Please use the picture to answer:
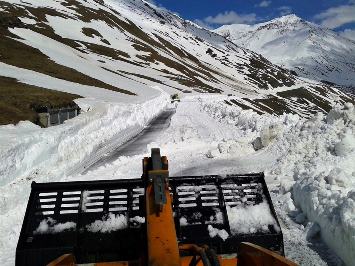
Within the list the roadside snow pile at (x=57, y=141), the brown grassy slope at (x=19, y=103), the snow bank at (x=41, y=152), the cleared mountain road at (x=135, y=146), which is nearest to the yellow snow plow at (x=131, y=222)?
the snow bank at (x=41, y=152)

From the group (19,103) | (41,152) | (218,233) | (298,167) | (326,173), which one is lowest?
(218,233)

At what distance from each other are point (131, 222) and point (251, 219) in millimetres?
1795

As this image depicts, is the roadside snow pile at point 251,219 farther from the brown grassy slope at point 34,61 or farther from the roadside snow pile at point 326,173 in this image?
the brown grassy slope at point 34,61

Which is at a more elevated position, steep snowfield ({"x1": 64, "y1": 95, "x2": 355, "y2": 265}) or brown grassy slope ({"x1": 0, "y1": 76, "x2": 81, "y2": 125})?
brown grassy slope ({"x1": 0, "y1": 76, "x2": 81, "y2": 125})

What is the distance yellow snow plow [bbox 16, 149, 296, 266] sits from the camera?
20.2 feet

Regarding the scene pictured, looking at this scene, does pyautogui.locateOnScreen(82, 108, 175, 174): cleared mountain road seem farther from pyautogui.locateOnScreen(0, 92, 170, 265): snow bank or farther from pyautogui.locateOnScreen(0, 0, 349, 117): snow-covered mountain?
pyautogui.locateOnScreen(0, 0, 349, 117): snow-covered mountain

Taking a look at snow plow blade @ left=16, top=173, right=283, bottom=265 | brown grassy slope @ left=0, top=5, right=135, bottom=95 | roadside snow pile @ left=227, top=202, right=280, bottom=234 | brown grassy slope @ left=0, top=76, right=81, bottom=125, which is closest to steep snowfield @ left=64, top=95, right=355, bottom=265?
roadside snow pile @ left=227, top=202, right=280, bottom=234

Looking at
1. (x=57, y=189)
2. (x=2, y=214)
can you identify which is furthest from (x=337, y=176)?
(x=2, y=214)

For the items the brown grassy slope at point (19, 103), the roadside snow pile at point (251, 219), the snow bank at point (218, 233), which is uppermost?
the brown grassy slope at point (19, 103)

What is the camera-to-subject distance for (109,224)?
652 cm

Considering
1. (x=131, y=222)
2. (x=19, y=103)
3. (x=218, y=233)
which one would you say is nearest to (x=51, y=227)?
(x=131, y=222)

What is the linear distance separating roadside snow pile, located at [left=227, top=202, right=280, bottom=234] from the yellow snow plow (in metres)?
0.01

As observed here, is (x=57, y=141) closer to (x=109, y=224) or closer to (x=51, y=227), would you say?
(x=51, y=227)

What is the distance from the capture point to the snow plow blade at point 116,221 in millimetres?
6266
